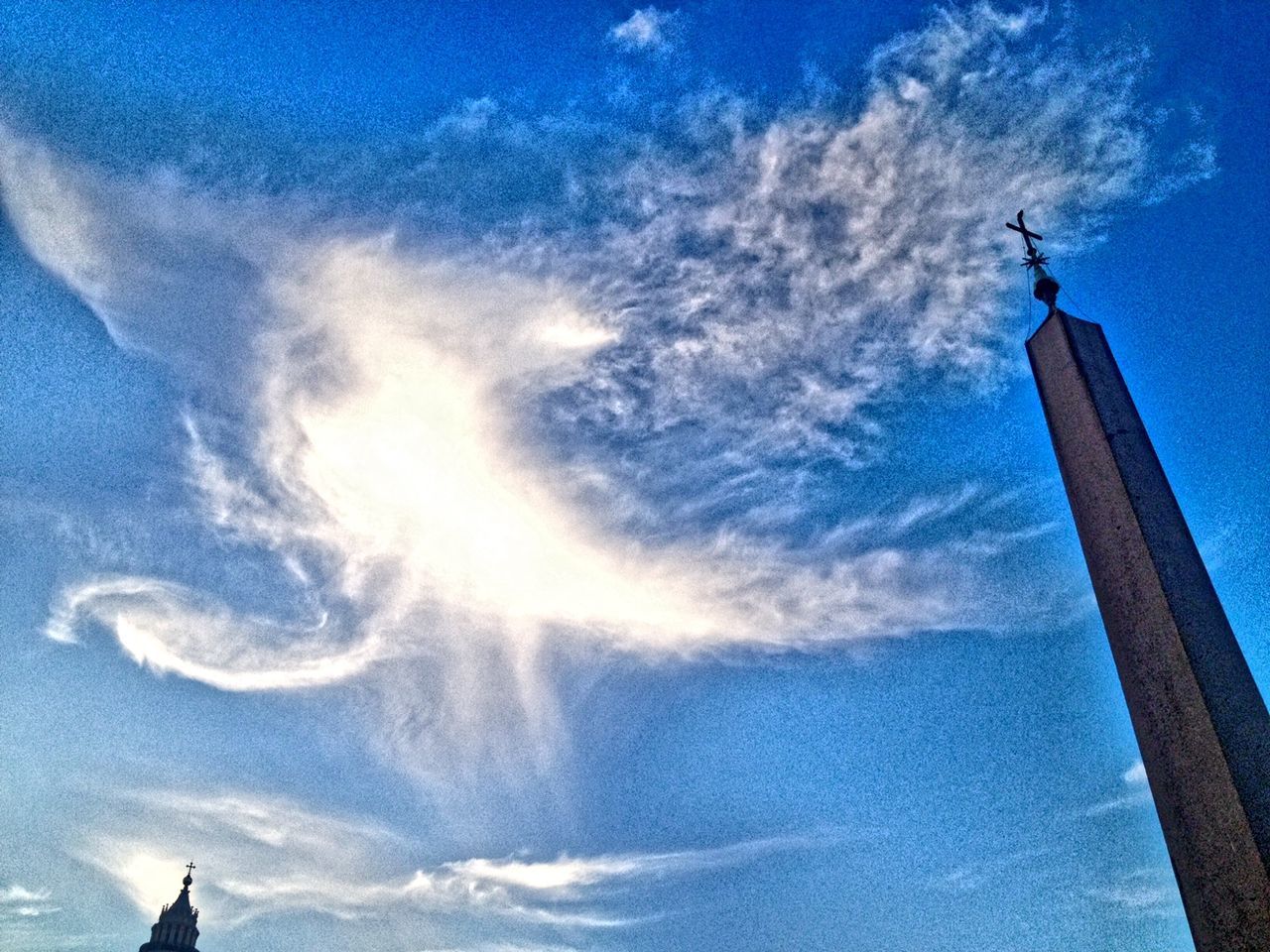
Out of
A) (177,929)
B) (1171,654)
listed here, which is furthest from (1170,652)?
(177,929)

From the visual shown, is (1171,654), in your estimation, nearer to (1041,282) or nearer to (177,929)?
(1041,282)

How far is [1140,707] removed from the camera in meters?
15.7

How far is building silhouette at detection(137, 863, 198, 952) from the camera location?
9512 cm

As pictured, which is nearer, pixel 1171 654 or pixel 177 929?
pixel 1171 654

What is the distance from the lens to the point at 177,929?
9638 cm

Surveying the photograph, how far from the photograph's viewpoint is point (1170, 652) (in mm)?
15273

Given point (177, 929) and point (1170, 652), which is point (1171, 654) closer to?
point (1170, 652)

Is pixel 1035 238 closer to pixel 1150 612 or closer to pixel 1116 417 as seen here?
pixel 1116 417

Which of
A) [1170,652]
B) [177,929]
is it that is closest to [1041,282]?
[1170,652]

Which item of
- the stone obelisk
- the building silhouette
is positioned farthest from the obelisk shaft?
the building silhouette

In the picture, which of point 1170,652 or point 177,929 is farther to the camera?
point 177,929

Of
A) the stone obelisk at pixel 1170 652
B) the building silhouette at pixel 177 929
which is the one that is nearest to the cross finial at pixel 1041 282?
the stone obelisk at pixel 1170 652

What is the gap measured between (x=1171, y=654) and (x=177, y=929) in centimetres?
11211

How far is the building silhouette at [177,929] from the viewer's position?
95.1m
